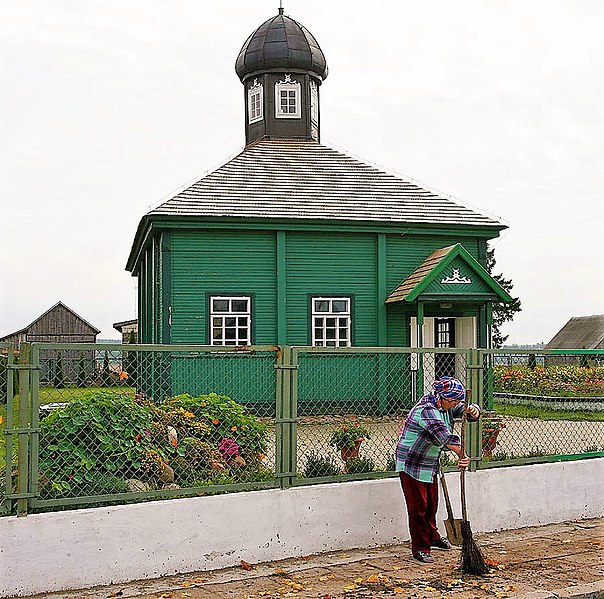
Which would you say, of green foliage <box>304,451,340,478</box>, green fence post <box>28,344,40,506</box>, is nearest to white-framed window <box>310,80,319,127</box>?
green foliage <box>304,451,340,478</box>

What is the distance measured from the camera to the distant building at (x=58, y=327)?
46.2 metres

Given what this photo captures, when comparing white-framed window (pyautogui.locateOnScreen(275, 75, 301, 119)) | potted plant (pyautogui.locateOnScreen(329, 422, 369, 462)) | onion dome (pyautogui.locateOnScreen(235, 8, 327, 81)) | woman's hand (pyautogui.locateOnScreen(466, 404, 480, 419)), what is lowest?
potted plant (pyautogui.locateOnScreen(329, 422, 369, 462))

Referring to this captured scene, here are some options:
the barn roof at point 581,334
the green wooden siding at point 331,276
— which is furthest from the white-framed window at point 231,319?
the barn roof at point 581,334

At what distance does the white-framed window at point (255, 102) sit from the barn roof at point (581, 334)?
1273 inches

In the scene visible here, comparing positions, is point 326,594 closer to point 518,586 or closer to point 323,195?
point 518,586

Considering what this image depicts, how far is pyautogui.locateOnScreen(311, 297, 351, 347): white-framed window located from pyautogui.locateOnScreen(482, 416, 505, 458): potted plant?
991 cm

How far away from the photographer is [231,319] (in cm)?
1977

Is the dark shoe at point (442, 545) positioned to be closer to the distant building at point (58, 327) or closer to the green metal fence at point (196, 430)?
the green metal fence at point (196, 430)

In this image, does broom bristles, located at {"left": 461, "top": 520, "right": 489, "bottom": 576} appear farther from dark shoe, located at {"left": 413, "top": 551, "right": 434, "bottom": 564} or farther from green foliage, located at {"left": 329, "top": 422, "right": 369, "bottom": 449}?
green foliage, located at {"left": 329, "top": 422, "right": 369, "bottom": 449}

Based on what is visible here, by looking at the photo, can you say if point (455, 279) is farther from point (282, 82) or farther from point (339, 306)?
point (282, 82)

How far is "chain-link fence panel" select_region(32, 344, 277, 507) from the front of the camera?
25.3 feet

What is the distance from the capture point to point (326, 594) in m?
7.32

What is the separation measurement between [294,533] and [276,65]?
733 inches

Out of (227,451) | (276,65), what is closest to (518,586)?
(227,451)
